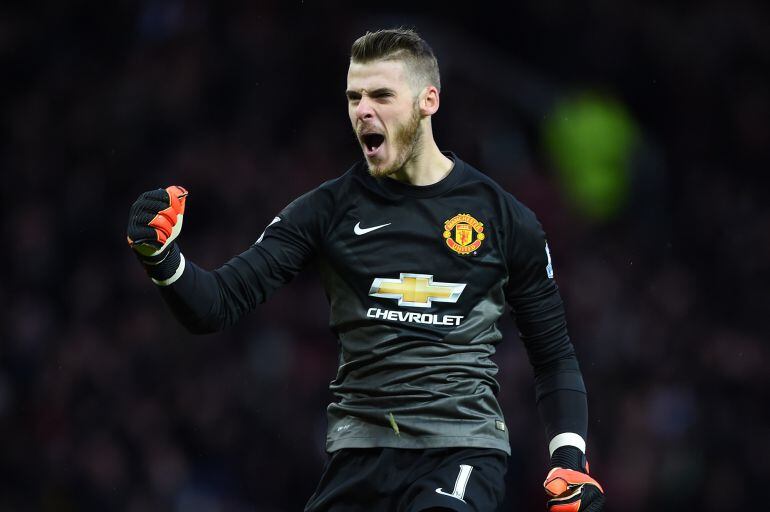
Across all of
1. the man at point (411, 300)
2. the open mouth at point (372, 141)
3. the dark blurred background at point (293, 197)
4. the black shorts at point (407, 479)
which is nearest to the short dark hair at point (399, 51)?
the man at point (411, 300)

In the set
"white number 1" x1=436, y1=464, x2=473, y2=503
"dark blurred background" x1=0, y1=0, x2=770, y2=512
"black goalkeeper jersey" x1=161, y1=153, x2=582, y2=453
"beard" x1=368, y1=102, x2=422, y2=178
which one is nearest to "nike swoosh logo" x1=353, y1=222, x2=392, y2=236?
Answer: "black goalkeeper jersey" x1=161, y1=153, x2=582, y2=453

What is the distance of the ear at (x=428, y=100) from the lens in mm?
4090

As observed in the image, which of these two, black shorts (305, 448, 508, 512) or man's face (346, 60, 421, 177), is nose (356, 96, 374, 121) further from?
black shorts (305, 448, 508, 512)

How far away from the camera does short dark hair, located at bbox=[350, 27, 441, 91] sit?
159 inches

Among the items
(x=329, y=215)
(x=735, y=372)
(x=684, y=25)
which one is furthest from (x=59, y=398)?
(x=684, y=25)

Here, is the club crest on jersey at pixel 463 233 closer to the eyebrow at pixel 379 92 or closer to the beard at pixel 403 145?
the beard at pixel 403 145

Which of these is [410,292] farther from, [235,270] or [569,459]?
[569,459]

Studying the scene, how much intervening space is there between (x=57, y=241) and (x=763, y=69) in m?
6.32

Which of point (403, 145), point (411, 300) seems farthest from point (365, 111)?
point (411, 300)

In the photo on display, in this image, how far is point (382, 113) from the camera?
13.1 ft

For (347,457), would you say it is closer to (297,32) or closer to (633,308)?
(633,308)

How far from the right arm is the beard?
0.21m

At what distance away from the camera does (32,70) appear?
1138 centimetres

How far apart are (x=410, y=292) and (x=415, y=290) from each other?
17mm
